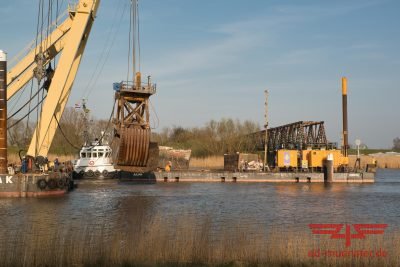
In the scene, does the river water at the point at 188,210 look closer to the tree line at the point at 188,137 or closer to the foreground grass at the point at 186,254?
the foreground grass at the point at 186,254

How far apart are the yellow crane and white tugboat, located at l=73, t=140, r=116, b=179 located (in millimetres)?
9591

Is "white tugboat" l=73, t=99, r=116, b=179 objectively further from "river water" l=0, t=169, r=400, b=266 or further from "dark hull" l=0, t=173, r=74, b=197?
"dark hull" l=0, t=173, r=74, b=197

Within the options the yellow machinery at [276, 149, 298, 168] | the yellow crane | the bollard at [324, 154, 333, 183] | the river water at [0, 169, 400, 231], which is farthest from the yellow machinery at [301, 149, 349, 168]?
the yellow crane

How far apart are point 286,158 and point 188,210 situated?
3112 centimetres

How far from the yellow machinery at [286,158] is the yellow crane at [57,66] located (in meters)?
26.0

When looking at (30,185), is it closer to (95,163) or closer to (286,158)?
(95,163)

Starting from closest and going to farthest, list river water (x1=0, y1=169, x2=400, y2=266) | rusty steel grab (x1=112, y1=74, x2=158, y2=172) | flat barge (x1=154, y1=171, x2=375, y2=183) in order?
1. river water (x1=0, y1=169, x2=400, y2=266)
2. rusty steel grab (x1=112, y1=74, x2=158, y2=172)
3. flat barge (x1=154, y1=171, x2=375, y2=183)

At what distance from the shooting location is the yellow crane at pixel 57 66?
36406mm

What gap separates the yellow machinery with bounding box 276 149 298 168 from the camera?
56969 millimetres

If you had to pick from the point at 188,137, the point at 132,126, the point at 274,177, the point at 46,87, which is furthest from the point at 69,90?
the point at 188,137

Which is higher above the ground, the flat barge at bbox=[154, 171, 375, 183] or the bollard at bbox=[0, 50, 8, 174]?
the bollard at bbox=[0, 50, 8, 174]

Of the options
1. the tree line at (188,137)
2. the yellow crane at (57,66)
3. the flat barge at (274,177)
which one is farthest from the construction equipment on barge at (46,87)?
the tree line at (188,137)

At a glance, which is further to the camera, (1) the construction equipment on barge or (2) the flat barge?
(2) the flat barge

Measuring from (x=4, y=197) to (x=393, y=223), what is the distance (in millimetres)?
23917
